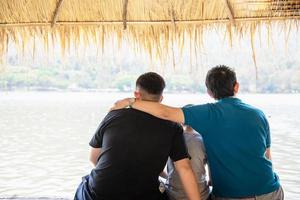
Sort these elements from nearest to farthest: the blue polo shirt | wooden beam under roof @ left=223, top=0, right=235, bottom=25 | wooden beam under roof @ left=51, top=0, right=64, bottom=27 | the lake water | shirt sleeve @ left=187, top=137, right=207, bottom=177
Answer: the blue polo shirt < shirt sleeve @ left=187, top=137, right=207, bottom=177 < wooden beam under roof @ left=223, top=0, right=235, bottom=25 < wooden beam under roof @ left=51, top=0, right=64, bottom=27 < the lake water

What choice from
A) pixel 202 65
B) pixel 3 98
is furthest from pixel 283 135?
pixel 3 98

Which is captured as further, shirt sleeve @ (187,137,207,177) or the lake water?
the lake water

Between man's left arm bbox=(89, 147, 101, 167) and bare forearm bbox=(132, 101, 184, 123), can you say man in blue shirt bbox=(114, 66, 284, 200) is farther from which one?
man's left arm bbox=(89, 147, 101, 167)

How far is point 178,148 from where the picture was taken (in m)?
1.71

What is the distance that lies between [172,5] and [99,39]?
645mm

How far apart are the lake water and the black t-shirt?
51.4 inches

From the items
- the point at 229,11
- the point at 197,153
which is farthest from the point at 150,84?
the point at 229,11

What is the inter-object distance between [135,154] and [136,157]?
0.5 inches

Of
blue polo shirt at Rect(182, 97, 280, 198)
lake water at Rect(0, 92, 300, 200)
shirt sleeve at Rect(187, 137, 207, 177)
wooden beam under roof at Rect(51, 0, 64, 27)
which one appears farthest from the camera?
lake water at Rect(0, 92, 300, 200)

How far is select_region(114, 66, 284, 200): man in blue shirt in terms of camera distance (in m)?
1.66

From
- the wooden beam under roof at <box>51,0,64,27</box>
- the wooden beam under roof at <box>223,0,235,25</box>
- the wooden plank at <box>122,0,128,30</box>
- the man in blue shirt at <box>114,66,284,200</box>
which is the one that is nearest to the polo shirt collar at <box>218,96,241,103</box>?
the man in blue shirt at <box>114,66,284,200</box>

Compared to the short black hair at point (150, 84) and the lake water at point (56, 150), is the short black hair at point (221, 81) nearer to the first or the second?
the short black hair at point (150, 84)

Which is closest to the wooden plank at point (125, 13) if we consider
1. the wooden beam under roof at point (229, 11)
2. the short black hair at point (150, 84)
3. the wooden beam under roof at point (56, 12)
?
the wooden beam under roof at point (56, 12)

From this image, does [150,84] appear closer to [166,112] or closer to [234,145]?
[166,112]
